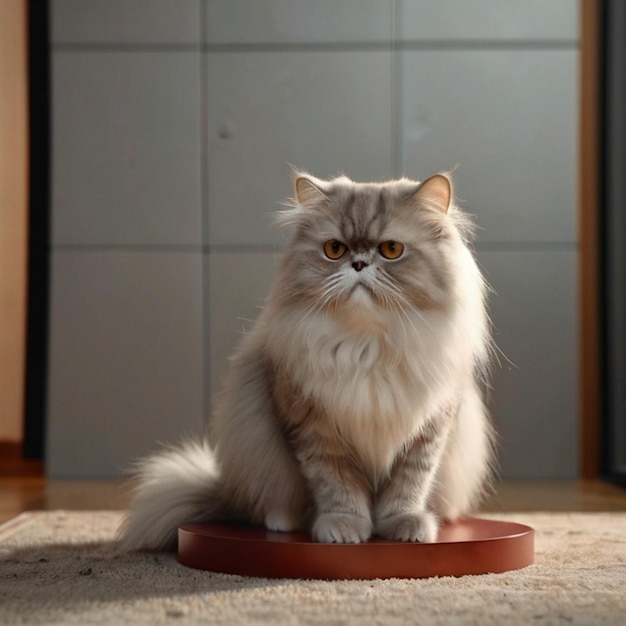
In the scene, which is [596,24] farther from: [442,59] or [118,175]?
[118,175]

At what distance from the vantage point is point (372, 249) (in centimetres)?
169

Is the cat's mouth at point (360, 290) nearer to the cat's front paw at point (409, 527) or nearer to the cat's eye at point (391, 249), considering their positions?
the cat's eye at point (391, 249)

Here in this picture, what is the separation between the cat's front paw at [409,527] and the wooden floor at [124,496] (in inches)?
47.8

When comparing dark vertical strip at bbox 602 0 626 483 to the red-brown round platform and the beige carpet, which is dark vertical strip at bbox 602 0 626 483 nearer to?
the beige carpet

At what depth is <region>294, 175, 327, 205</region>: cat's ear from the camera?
5.92 ft

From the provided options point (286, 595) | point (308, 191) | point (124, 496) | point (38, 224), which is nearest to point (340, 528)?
point (286, 595)

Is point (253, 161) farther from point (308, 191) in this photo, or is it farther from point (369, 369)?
point (369, 369)

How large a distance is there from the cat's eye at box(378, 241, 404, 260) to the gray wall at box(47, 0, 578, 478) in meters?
2.34

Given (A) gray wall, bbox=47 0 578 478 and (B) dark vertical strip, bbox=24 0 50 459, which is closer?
(A) gray wall, bbox=47 0 578 478

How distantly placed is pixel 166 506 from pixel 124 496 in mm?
1363

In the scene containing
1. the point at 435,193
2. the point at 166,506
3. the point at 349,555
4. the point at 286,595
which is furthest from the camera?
the point at 166,506

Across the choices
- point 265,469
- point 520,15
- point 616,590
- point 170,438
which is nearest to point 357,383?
point 265,469

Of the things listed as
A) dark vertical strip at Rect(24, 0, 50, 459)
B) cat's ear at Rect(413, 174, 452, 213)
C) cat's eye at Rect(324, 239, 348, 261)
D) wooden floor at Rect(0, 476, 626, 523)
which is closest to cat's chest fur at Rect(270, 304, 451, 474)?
cat's eye at Rect(324, 239, 348, 261)

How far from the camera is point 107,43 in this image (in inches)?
159
